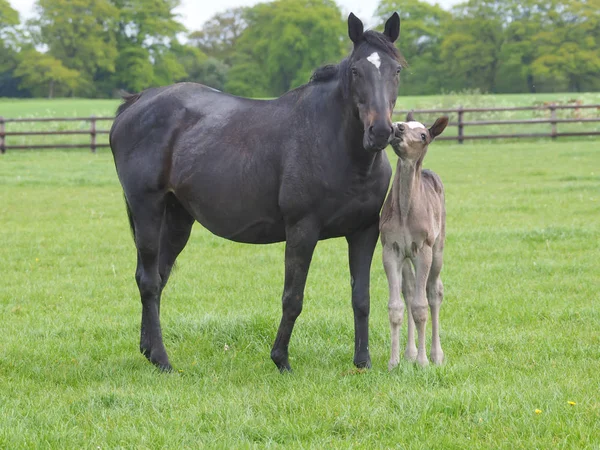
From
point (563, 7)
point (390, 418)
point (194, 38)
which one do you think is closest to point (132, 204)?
point (390, 418)

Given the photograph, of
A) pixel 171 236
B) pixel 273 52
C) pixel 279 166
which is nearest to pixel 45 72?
pixel 273 52

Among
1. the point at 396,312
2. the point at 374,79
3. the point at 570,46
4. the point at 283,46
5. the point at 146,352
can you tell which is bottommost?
the point at 146,352

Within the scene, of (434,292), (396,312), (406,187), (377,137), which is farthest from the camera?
(434,292)

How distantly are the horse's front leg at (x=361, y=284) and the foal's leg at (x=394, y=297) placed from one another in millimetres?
212

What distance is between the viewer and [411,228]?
197 inches

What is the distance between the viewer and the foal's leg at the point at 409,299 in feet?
17.1

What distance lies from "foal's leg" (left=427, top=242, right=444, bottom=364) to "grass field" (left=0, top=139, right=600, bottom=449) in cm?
21

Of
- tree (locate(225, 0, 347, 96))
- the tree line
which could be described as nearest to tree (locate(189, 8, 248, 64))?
tree (locate(225, 0, 347, 96))

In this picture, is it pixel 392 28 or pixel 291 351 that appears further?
pixel 291 351

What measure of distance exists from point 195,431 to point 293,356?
1.68m

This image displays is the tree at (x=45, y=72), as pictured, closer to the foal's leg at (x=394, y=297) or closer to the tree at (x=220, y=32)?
the tree at (x=220, y=32)

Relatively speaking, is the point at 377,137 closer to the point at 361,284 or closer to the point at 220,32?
the point at 361,284

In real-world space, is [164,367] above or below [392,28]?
below

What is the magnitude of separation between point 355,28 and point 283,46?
259 feet
